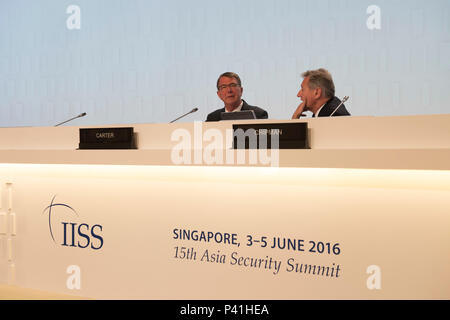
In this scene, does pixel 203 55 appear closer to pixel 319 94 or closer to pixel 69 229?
pixel 319 94

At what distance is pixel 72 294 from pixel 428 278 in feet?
5.50

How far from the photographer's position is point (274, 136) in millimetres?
1781

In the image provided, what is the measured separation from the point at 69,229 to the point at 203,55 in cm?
271

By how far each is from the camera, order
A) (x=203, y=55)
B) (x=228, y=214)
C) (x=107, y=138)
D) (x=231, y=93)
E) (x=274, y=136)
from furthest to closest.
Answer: (x=203, y=55) < (x=231, y=93) < (x=107, y=138) < (x=228, y=214) < (x=274, y=136)

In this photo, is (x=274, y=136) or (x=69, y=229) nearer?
(x=274, y=136)

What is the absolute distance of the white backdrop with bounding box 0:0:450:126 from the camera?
384 centimetres

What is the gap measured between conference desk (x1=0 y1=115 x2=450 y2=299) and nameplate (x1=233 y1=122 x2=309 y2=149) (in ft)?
0.20

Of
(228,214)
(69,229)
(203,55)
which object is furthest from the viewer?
(203,55)

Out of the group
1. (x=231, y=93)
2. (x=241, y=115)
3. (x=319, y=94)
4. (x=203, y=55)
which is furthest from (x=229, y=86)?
(x=241, y=115)

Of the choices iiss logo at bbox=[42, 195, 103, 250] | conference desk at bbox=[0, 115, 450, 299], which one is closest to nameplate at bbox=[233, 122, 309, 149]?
conference desk at bbox=[0, 115, 450, 299]

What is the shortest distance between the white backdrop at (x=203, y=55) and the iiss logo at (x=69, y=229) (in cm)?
250

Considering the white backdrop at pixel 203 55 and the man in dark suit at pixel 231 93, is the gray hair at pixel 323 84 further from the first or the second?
the white backdrop at pixel 203 55

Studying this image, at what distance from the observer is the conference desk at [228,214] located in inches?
66.1
